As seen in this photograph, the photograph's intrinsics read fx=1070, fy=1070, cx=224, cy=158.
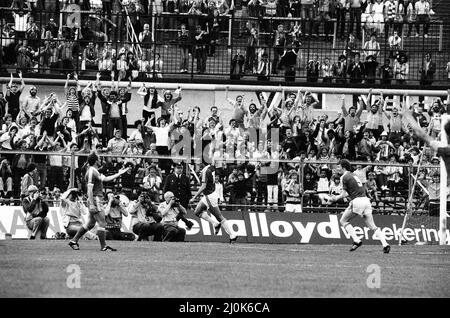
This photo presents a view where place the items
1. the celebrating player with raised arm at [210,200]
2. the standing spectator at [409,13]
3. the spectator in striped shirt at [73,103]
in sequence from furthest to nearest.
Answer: the standing spectator at [409,13] < the spectator in striped shirt at [73,103] < the celebrating player with raised arm at [210,200]

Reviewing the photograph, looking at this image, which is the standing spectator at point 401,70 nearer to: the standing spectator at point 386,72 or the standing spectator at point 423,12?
the standing spectator at point 386,72

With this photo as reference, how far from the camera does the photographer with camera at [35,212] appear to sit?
1115 inches

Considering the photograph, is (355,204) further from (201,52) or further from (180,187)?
(201,52)

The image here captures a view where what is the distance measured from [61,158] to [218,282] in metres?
14.1

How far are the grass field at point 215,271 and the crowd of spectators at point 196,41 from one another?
36.2 ft

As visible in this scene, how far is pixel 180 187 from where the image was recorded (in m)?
29.7

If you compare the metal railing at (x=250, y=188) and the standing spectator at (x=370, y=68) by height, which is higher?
the standing spectator at (x=370, y=68)

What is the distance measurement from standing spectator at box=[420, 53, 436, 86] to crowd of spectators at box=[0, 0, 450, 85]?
0.11ft

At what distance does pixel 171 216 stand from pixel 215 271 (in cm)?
1006

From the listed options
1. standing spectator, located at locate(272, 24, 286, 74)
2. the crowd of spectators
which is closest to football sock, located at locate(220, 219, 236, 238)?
the crowd of spectators

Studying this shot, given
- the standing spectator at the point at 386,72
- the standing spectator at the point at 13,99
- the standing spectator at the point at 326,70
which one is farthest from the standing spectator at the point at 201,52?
the standing spectator at the point at 13,99

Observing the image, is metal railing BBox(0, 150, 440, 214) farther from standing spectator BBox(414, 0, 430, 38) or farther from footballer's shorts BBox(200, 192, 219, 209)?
standing spectator BBox(414, 0, 430, 38)

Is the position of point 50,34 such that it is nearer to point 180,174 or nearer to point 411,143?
point 180,174

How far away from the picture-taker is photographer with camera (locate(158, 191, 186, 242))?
2869 cm
